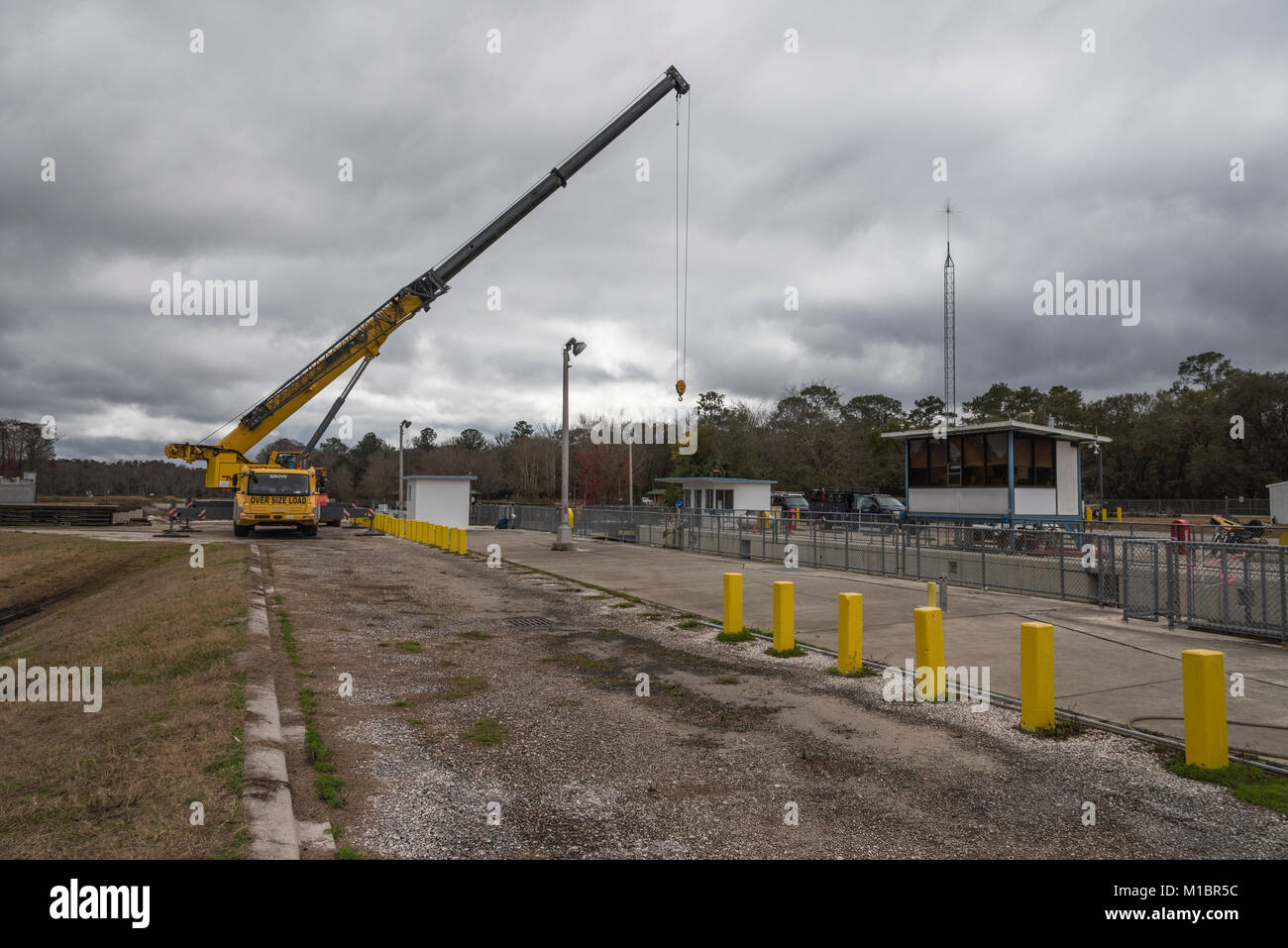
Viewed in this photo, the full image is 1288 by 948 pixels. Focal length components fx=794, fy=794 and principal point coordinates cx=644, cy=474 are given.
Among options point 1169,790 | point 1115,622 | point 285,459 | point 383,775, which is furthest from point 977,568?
point 285,459

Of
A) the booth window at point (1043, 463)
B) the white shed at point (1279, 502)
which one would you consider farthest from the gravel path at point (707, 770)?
the white shed at point (1279, 502)

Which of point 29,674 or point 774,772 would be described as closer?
point 774,772

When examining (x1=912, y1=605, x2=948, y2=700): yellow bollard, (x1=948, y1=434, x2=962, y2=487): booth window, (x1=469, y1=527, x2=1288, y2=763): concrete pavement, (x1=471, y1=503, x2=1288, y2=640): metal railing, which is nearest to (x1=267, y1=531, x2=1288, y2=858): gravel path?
(x1=912, y1=605, x2=948, y2=700): yellow bollard

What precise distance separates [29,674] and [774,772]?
9.80 m

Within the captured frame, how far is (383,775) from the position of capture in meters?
5.62

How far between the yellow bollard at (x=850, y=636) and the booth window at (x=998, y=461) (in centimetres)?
1943

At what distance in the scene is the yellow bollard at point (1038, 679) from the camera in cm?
682

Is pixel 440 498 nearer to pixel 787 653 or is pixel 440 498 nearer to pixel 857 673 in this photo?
pixel 787 653

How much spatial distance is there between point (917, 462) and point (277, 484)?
2419cm

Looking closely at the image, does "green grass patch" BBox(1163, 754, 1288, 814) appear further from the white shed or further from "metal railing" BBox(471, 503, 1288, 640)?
the white shed

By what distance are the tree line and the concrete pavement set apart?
2583 cm

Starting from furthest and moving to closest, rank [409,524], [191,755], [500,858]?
[409,524] < [191,755] < [500,858]
